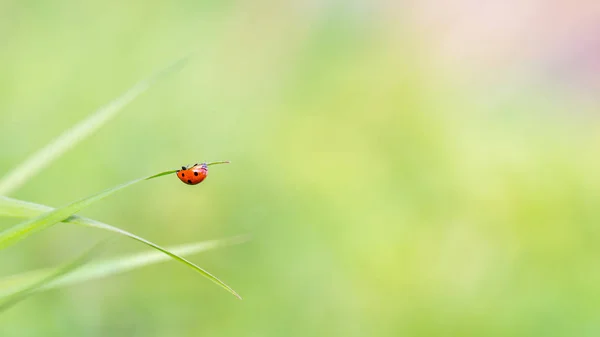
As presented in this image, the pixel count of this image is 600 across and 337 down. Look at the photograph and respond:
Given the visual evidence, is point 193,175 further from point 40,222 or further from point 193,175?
point 40,222

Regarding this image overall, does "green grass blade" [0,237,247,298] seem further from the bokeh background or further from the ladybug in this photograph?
the bokeh background

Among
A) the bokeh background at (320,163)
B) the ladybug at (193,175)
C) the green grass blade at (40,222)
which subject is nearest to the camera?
the green grass blade at (40,222)

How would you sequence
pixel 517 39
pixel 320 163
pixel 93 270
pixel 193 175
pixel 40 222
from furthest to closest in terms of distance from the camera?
1. pixel 517 39
2. pixel 320 163
3. pixel 193 175
4. pixel 93 270
5. pixel 40 222

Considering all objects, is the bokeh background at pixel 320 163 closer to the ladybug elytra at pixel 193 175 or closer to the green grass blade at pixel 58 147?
the ladybug elytra at pixel 193 175

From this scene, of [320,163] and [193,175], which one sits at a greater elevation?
[320,163]

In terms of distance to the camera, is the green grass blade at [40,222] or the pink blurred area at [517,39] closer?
the green grass blade at [40,222]

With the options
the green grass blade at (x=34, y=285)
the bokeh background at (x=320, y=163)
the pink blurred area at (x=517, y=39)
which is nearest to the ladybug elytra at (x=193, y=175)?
the green grass blade at (x=34, y=285)

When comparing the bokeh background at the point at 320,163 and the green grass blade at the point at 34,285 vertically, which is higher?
the bokeh background at the point at 320,163

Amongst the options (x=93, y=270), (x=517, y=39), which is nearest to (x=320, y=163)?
(x=517, y=39)

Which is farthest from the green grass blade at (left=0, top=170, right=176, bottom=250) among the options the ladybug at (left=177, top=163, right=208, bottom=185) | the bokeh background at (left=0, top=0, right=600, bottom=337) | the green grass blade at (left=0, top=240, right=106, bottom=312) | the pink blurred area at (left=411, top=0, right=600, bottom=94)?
the pink blurred area at (left=411, top=0, right=600, bottom=94)
